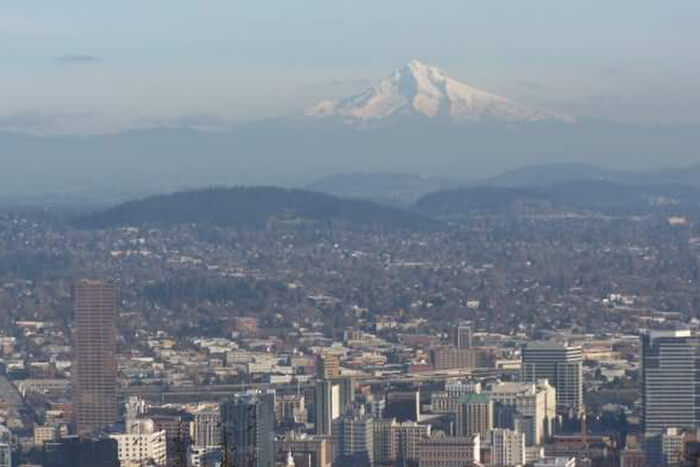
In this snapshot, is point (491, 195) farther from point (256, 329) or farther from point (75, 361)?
point (75, 361)

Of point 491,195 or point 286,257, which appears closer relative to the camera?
point 286,257

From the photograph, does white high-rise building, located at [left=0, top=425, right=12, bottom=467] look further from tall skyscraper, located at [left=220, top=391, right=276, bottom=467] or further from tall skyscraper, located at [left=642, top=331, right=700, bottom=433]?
tall skyscraper, located at [left=642, top=331, right=700, bottom=433]

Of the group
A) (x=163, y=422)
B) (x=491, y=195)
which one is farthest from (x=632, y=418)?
(x=491, y=195)

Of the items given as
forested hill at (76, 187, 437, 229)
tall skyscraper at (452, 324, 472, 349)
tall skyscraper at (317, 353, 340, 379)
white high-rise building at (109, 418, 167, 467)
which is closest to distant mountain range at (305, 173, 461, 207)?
forested hill at (76, 187, 437, 229)

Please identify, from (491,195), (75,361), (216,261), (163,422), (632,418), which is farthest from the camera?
(491,195)

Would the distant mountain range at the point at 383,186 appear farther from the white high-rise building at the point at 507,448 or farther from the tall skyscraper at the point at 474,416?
the white high-rise building at the point at 507,448

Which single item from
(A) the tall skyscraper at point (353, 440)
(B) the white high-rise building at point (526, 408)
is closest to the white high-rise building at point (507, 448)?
(B) the white high-rise building at point (526, 408)
